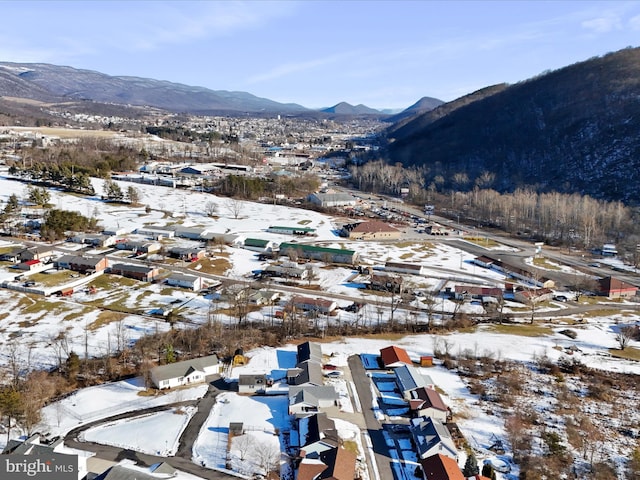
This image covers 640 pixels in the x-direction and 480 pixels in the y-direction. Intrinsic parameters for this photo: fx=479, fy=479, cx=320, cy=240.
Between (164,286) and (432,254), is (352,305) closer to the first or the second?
(164,286)

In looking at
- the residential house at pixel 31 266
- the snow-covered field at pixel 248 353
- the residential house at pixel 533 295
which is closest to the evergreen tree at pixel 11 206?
the residential house at pixel 31 266

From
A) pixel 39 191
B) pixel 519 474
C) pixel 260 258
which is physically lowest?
pixel 519 474

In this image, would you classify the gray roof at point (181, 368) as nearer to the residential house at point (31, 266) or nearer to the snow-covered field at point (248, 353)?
the snow-covered field at point (248, 353)

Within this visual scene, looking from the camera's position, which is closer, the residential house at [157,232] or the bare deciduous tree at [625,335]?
the bare deciduous tree at [625,335]

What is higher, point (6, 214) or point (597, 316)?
point (6, 214)

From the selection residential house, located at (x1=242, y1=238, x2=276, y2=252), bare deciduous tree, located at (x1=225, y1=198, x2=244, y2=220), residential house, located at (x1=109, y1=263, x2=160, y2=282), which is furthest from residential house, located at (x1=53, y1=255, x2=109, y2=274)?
bare deciduous tree, located at (x1=225, y1=198, x2=244, y2=220)

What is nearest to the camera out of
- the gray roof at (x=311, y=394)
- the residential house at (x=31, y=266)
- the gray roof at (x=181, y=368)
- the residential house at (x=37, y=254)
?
the gray roof at (x=311, y=394)

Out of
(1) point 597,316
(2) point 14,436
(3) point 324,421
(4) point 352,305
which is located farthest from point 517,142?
(2) point 14,436

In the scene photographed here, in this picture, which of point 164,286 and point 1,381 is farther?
point 164,286

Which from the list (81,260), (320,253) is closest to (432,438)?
(320,253)
